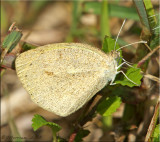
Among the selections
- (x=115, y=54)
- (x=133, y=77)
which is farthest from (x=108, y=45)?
(x=133, y=77)

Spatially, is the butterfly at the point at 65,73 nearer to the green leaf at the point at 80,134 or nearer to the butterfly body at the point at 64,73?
the butterfly body at the point at 64,73

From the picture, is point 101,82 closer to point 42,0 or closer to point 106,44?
point 106,44

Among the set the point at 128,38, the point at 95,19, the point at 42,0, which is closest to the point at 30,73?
the point at 128,38

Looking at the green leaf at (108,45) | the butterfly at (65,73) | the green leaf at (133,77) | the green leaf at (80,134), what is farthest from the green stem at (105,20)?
the green leaf at (80,134)

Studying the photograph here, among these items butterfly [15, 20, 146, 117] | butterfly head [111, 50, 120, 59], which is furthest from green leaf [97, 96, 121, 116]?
butterfly head [111, 50, 120, 59]

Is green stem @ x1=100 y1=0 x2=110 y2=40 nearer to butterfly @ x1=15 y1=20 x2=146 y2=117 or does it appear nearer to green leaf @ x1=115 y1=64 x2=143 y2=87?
butterfly @ x1=15 y1=20 x2=146 y2=117

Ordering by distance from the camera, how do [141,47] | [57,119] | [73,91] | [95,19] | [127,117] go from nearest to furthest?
[73,91] < [141,47] < [127,117] < [57,119] < [95,19]
